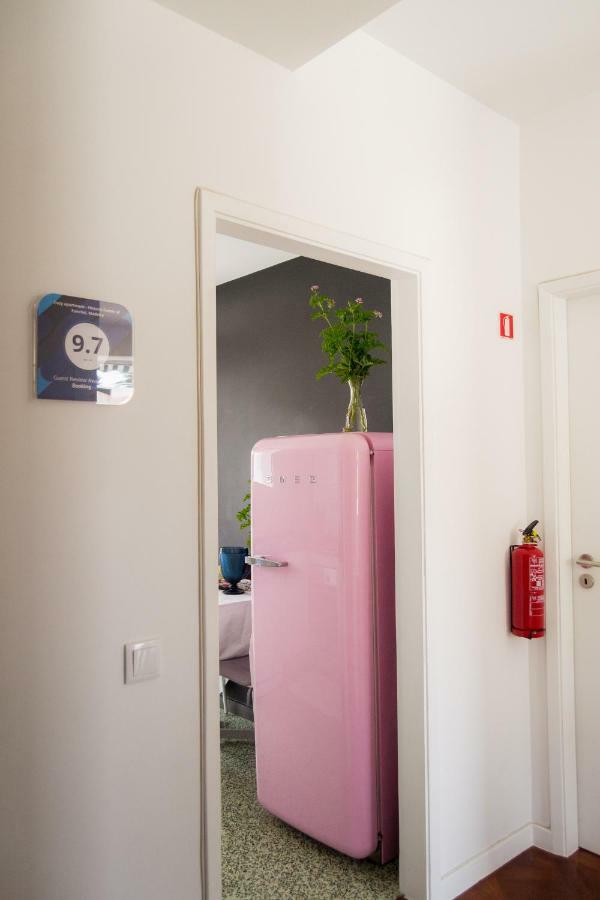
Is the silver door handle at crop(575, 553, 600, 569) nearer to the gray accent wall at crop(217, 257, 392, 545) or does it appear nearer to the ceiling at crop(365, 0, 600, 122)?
the gray accent wall at crop(217, 257, 392, 545)

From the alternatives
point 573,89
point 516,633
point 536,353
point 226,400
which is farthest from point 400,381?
point 226,400

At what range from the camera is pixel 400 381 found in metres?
2.50

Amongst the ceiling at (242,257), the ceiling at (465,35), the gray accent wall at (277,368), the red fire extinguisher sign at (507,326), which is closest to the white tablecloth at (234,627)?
the gray accent wall at (277,368)

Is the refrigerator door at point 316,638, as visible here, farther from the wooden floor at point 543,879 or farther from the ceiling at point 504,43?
the ceiling at point 504,43

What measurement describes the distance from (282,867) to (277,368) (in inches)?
114

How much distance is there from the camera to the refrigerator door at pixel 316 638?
2592 millimetres

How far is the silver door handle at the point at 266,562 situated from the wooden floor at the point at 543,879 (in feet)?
4.40

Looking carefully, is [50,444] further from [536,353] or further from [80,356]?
[536,353]

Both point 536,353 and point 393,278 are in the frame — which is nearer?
point 393,278

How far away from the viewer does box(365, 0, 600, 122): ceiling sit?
2129 millimetres

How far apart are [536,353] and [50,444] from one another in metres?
2.02

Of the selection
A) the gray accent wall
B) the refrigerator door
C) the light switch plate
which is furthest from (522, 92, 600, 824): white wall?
the light switch plate

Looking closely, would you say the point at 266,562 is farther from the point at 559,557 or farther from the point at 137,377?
the point at 137,377

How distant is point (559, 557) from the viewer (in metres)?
2.76
